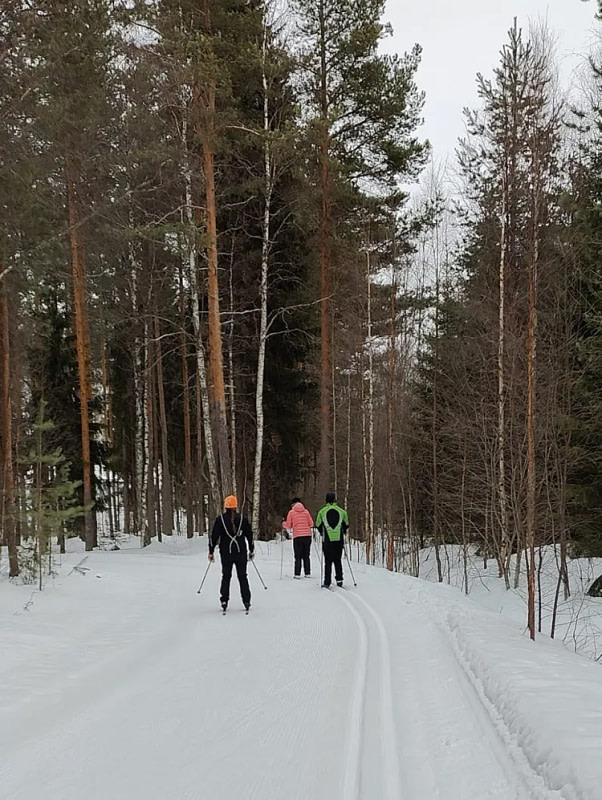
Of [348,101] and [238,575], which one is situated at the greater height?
[348,101]

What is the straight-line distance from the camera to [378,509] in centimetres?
3123

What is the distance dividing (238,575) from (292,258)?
46.0 feet

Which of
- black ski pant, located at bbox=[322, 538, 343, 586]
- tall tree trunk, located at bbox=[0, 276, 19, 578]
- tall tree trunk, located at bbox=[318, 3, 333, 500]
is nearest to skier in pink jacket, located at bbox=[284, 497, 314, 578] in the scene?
black ski pant, located at bbox=[322, 538, 343, 586]

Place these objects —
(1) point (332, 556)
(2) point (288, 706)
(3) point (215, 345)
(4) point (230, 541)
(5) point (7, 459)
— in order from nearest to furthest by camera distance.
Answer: (2) point (288, 706) → (4) point (230, 541) → (5) point (7, 459) → (1) point (332, 556) → (3) point (215, 345)

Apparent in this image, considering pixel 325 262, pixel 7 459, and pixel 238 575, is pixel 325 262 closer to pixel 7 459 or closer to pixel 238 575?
pixel 7 459

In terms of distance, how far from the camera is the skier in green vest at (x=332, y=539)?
12.5 m

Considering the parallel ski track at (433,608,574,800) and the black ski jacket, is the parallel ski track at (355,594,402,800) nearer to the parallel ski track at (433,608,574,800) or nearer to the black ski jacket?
the parallel ski track at (433,608,574,800)

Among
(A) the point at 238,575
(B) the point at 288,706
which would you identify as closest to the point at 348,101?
(A) the point at 238,575

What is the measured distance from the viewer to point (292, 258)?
2178cm

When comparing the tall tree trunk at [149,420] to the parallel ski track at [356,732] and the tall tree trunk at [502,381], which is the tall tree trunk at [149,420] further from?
the parallel ski track at [356,732]

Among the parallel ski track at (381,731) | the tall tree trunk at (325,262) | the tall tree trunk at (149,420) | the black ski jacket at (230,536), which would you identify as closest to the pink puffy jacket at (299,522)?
the black ski jacket at (230,536)

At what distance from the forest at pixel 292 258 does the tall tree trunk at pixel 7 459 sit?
0.23ft

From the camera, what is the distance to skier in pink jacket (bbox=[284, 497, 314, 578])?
14055 mm

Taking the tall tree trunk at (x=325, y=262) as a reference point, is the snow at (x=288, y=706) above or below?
below
